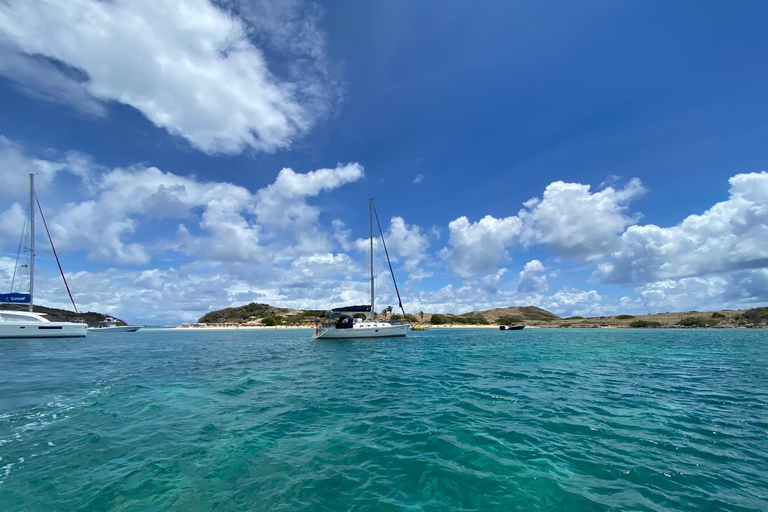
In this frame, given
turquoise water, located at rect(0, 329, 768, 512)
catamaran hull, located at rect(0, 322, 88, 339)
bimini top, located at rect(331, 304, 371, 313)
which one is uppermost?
bimini top, located at rect(331, 304, 371, 313)

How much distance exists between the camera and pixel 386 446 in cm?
901

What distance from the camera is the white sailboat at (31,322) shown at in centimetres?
4750

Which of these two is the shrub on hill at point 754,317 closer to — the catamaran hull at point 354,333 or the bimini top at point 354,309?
the catamaran hull at point 354,333

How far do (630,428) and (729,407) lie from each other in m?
6.26

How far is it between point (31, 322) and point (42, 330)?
2215mm

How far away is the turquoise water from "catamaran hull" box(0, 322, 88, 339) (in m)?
47.2

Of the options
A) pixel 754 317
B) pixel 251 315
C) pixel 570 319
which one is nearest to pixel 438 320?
pixel 570 319

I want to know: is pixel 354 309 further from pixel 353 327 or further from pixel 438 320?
pixel 438 320

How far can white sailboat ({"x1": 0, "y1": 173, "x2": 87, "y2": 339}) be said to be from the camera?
47.5m

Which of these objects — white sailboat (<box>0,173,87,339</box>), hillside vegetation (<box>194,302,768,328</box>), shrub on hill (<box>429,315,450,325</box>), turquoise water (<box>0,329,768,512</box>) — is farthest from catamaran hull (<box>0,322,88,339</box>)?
shrub on hill (<box>429,315,450,325</box>)

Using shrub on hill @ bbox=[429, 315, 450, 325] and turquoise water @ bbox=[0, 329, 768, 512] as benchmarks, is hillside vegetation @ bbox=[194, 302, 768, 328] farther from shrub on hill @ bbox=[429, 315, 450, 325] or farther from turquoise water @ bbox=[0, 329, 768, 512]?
turquoise water @ bbox=[0, 329, 768, 512]

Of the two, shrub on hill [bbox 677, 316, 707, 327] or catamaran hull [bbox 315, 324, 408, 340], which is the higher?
catamaran hull [bbox 315, 324, 408, 340]

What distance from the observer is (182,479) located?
7.17 metres

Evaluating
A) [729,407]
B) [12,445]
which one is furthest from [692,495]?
[12,445]
